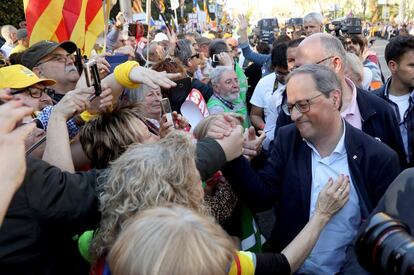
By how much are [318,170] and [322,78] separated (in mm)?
467

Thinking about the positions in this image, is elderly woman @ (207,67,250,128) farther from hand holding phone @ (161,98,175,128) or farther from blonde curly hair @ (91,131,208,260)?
blonde curly hair @ (91,131,208,260)

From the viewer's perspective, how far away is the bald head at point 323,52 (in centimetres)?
301

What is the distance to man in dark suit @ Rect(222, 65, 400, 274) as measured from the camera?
7.36 ft

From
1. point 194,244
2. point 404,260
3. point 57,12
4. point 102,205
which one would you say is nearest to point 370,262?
point 404,260

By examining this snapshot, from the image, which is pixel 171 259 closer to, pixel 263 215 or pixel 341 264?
pixel 341 264

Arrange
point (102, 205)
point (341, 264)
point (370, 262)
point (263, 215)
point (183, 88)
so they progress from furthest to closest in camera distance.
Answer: point (263, 215)
point (183, 88)
point (341, 264)
point (102, 205)
point (370, 262)

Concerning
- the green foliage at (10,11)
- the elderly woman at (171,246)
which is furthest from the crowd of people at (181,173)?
the green foliage at (10,11)

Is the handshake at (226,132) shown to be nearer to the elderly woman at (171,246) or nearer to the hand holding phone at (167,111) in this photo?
the hand holding phone at (167,111)

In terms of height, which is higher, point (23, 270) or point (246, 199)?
point (23, 270)

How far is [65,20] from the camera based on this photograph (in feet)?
12.3

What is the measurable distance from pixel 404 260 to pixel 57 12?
10.7 ft

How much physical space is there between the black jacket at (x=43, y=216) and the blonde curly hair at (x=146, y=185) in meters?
0.09

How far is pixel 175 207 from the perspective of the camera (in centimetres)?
135

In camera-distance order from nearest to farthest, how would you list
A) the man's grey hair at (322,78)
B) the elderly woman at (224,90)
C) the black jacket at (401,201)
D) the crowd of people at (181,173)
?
the crowd of people at (181,173) → the black jacket at (401,201) → the man's grey hair at (322,78) → the elderly woman at (224,90)
